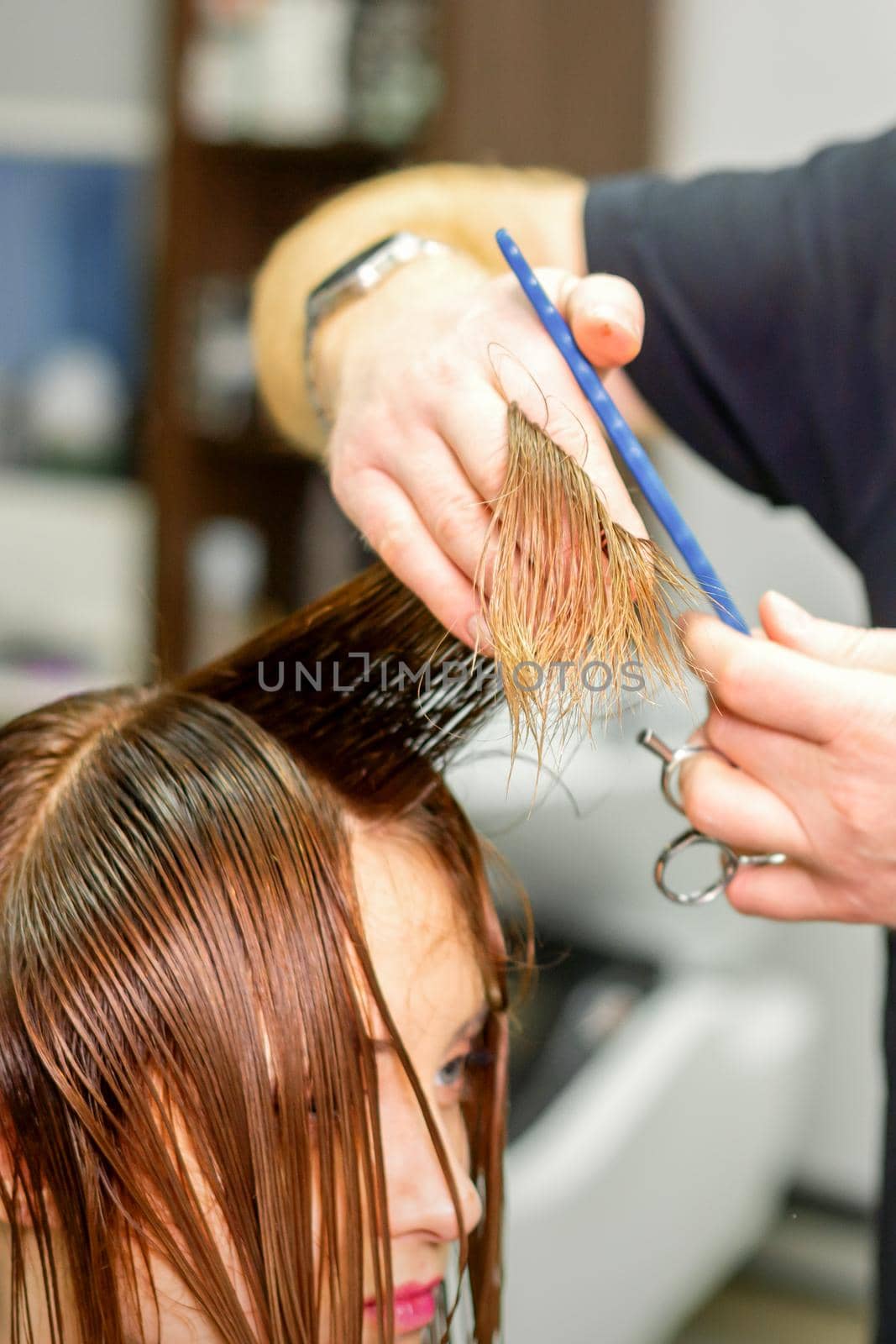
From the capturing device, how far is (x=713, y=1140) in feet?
5.98

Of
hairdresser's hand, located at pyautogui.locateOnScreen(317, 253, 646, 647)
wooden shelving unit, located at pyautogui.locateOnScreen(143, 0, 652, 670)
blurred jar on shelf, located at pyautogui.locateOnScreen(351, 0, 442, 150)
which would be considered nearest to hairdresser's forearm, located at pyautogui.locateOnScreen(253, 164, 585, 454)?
hairdresser's hand, located at pyautogui.locateOnScreen(317, 253, 646, 647)

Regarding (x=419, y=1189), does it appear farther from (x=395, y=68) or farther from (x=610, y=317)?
(x=395, y=68)

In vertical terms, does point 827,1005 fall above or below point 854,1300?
above

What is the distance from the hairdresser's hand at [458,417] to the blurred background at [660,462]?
0.75 m

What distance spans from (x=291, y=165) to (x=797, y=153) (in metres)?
0.91

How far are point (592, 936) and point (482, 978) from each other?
51.0 inches

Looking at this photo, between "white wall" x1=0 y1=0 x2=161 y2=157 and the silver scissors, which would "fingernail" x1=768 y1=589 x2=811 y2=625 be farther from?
"white wall" x1=0 y1=0 x2=161 y2=157

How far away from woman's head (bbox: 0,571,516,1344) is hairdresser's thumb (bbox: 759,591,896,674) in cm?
17

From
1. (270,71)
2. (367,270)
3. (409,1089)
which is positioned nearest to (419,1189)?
(409,1089)

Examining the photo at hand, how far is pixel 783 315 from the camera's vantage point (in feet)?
2.80

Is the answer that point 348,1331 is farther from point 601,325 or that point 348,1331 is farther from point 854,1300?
point 854,1300

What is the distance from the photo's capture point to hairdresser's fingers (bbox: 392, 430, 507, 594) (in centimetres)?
58

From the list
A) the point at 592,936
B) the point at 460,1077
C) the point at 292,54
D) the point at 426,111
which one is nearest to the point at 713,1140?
the point at 592,936

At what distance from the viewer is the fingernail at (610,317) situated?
0.57m
